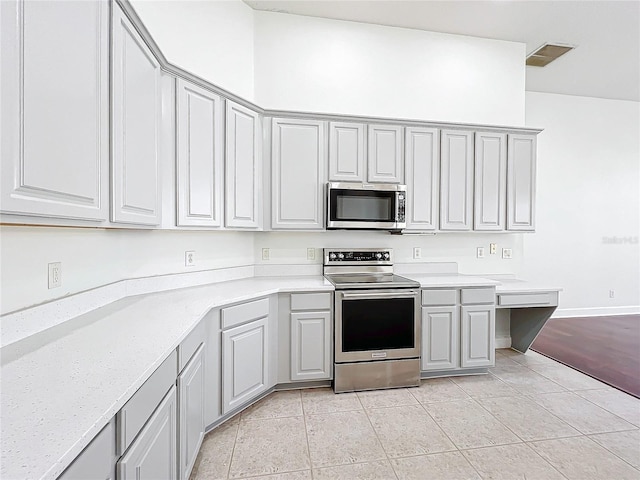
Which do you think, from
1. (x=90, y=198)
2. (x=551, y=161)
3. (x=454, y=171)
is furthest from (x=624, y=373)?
(x=90, y=198)

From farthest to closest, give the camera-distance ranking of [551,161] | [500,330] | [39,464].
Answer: [551,161] < [500,330] < [39,464]

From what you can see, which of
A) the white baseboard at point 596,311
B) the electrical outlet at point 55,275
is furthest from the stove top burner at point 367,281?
the white baseboard at point 596,311

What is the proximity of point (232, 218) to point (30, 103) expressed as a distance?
64.4 inches

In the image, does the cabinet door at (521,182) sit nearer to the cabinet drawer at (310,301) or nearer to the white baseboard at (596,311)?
the cabinet drawer at (310,301)

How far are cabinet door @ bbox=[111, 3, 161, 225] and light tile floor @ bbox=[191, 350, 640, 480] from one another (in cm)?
148

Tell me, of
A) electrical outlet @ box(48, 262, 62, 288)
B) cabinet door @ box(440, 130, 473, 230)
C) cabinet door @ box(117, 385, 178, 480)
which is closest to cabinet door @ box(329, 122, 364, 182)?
cabinet door @ box(440, 130, 473, 230)

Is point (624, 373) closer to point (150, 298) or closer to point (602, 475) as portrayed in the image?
→ point (602, 475)

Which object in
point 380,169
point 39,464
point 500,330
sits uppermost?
point 380,169

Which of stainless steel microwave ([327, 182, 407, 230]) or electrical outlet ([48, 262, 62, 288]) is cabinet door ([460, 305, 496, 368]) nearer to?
stainless steel microwave ([327, 182, 407, 230])

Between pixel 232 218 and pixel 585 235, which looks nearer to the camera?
pixel 232 218

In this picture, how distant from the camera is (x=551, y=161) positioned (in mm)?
4836

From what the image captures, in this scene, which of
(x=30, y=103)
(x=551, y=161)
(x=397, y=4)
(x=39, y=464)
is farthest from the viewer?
(x=551, y=161)

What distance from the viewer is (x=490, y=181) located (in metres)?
3.27

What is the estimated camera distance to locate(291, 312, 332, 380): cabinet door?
2.65 m
